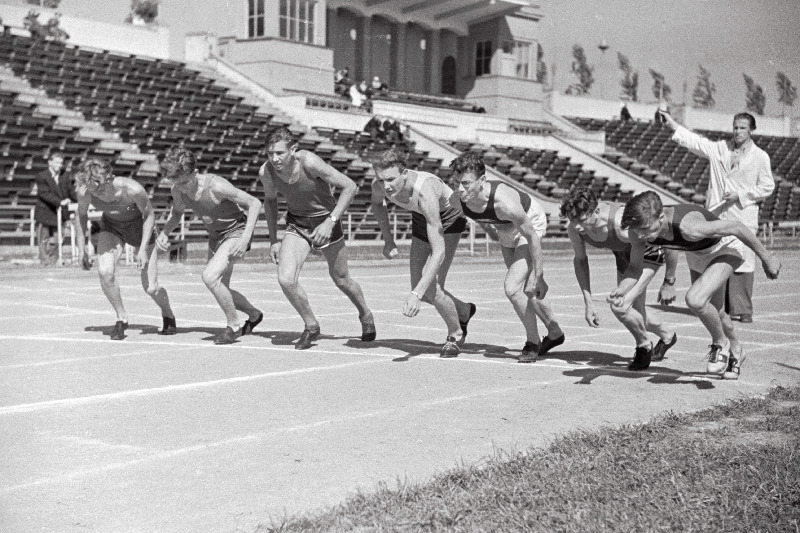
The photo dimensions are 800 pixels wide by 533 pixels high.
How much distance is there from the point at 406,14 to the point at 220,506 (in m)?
51.9

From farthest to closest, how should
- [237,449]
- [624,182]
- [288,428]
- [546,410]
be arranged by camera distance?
[624,182] < [546,410] < [288,428] < [237,449]

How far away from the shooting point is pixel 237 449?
19.3 feet

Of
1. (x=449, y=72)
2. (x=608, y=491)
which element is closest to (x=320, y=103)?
(x=449, y=72)

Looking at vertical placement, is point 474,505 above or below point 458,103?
below

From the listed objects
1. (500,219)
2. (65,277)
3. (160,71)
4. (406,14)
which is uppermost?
(406,14)

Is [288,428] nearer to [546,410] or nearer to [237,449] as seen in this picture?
[237,449]

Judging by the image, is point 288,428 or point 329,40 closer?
point 288,428

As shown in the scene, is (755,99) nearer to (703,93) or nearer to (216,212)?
(703,93)

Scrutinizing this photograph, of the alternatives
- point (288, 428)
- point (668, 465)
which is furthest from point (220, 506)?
point (668, 465)

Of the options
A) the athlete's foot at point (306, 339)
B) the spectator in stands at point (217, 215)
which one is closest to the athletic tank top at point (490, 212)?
the athlete's foot at point (306, 339)

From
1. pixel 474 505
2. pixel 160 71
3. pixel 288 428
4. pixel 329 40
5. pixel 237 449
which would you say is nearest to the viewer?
pixel 474 505

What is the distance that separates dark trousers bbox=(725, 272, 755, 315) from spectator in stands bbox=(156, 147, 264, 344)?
6.01m

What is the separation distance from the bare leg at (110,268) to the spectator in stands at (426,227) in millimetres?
2970

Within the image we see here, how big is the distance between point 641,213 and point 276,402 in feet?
9.69
